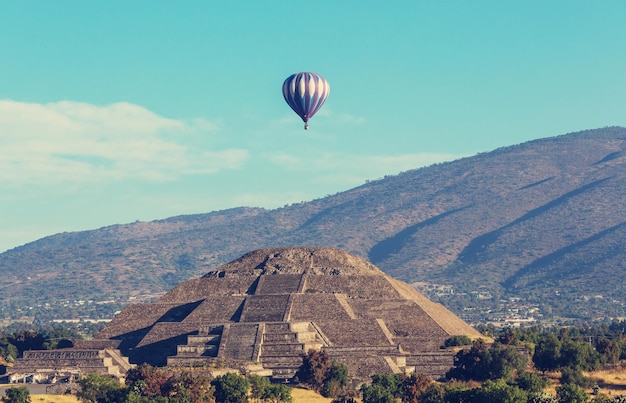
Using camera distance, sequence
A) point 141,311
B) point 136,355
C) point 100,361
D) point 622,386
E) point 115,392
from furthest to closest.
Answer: point 141,311
point 136,355
point 100,361
point 622,386
point 115,392

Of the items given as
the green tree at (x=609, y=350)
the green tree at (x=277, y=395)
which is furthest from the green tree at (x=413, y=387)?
the green tree at (x=609, y=350)

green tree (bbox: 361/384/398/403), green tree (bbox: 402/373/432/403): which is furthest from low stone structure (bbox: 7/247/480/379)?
green tree (bbox: 361/384/398/403)

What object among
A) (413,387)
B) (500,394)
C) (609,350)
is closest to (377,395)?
(413,387)

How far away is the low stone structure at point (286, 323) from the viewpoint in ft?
339

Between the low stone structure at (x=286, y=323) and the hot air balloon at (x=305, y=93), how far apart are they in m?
13.1

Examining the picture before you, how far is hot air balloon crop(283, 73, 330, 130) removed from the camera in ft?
413

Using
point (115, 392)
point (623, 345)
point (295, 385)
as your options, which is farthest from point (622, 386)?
point (115, 392)

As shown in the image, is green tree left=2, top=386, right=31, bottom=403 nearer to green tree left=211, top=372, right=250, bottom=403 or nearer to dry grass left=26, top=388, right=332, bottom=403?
dry grass left=26, top=388, right=332, bottom=403

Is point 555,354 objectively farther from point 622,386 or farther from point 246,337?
point 246,337

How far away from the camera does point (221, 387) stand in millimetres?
89062

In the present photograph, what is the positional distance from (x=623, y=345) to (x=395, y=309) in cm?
1892

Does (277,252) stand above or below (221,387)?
above

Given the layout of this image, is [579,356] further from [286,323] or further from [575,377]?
[286,323]

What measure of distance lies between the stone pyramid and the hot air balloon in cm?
1300
